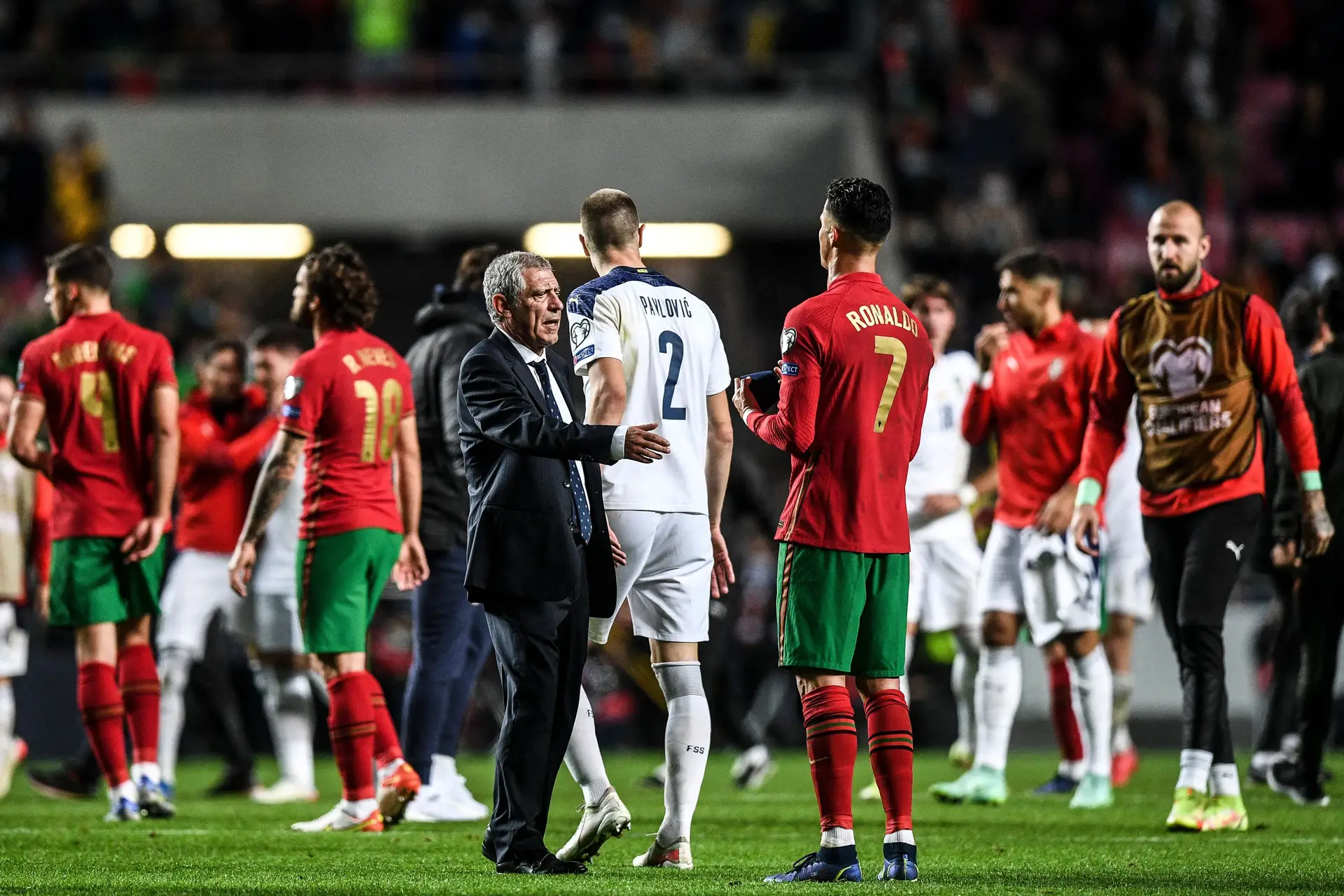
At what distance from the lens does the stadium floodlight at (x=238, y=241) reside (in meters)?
21.6

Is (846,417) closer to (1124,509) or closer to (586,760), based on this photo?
(586,760)

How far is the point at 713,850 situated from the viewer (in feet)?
23.7

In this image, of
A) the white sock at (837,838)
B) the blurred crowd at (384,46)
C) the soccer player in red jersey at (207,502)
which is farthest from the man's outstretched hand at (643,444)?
the blurred crowd at (384,46)

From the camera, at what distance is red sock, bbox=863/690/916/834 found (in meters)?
6.04

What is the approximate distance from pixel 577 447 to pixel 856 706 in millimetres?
8479

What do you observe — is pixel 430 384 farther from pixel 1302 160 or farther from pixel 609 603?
pixel 1302 160

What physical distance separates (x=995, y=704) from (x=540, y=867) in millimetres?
3932

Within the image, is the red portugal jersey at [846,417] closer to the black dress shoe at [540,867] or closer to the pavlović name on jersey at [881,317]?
the pavlović name on jersey at [881,317]

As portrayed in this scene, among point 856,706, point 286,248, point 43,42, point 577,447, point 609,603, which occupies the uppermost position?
point 43,42

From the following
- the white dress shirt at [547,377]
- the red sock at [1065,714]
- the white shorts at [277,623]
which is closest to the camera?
the white dress shirt at [547,377]

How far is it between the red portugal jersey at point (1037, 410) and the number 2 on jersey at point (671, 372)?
3.17 meters

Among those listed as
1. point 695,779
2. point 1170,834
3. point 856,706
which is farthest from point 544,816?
point 856,706

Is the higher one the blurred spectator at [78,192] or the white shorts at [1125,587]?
the blurred spectator at [78,192]

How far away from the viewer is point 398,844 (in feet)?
24.2
